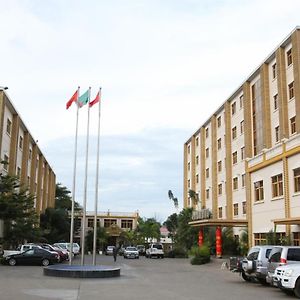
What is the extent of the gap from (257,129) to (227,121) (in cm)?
920

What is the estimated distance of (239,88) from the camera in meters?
51.6

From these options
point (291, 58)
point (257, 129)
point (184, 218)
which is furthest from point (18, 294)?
point (184, 218)

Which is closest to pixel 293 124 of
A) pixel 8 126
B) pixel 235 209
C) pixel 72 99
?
pixel 235 209

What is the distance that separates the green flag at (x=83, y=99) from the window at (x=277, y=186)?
13.3 meters

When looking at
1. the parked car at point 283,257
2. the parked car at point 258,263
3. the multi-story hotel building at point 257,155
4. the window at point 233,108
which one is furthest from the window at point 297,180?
the window at point 233,108

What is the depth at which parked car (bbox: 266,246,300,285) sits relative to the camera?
18469 millimetres

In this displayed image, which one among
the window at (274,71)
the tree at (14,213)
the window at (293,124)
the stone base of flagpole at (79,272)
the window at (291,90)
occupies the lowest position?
the stone base of flagpole at (79,272)

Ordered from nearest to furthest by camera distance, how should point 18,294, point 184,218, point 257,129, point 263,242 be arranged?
point 18,294
point 263,242
point 257,129
point 184,218

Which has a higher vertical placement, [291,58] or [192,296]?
[291,58]

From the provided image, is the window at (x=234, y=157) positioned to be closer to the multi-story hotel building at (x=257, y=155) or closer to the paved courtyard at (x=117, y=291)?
the multi-story hotel building at (x=257, y=155)

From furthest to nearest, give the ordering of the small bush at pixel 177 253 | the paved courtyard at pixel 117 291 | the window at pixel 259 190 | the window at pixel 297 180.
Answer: the small bush at pixel 177 253 < the window at pixel 259 190 < the window at pixel 297 180 < the paved courtyard at pixel 117 291

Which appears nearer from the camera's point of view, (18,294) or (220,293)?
(18,294)

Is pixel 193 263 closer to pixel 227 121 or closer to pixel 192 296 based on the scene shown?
pixel 227 121

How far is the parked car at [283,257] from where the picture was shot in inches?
727
